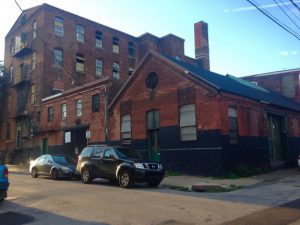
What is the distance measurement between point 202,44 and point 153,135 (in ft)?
72.8

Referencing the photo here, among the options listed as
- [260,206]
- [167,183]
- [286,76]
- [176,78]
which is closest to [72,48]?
[176,78]

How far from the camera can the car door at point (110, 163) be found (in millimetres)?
15211

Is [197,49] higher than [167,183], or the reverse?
[197,49]

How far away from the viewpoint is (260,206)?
32.1 ft

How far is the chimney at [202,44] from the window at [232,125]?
72.3 ft

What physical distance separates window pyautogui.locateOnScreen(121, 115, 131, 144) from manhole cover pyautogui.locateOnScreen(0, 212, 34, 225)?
1526 cm

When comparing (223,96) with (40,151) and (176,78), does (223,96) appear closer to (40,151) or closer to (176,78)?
(176,78)

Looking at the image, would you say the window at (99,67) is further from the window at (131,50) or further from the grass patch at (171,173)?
the grass patch at (171,173)

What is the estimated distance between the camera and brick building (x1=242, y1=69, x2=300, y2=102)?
3353cm

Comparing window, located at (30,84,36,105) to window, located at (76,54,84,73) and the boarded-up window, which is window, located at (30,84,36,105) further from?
the boarded-up window

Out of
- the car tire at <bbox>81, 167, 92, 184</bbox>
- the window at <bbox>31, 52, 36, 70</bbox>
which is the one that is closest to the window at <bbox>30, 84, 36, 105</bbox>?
the window at <bbox>31, 52, 36, 70</bbox>

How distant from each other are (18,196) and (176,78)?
1216 centimetres

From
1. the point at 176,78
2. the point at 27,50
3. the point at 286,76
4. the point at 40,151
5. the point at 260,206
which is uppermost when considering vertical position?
the point at 27,50

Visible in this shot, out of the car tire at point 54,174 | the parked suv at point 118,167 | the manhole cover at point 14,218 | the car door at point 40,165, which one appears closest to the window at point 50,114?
the car door at point 40,165
